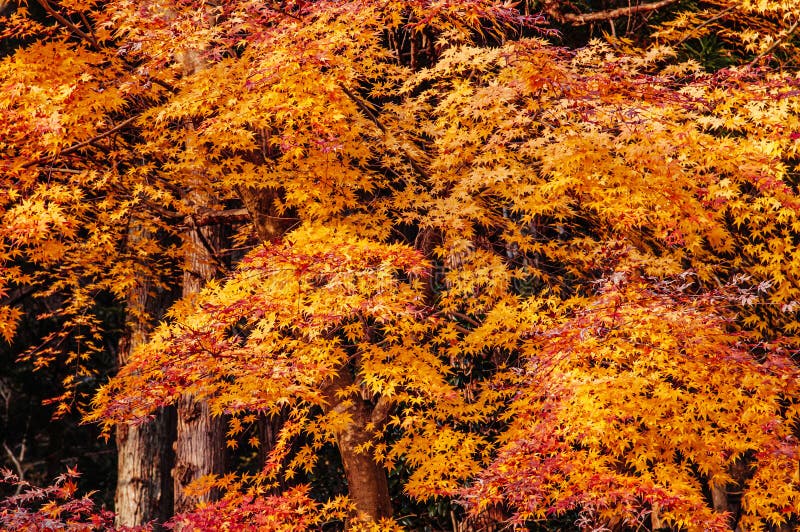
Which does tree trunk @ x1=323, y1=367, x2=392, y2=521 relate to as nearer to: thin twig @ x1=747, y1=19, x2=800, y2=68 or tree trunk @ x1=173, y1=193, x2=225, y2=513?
tree trunk @ x1=173, y1=193, x2=225, y2=513

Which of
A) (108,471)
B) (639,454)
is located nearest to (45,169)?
(639,454)

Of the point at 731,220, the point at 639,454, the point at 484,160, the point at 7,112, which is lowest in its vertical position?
the point at 639,454

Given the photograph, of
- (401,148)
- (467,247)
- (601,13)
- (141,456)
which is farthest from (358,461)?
(601,13)

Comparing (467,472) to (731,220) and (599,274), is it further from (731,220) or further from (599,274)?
(731,220)

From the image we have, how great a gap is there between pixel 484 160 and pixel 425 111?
119 cm

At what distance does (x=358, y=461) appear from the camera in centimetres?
711

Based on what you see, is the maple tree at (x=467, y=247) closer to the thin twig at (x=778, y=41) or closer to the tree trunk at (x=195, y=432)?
the thin twig at (x=778, y=41)

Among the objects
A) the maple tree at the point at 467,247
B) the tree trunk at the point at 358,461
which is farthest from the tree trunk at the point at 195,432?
the tree trunk at the point at 358,461

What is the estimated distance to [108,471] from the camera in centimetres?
1380

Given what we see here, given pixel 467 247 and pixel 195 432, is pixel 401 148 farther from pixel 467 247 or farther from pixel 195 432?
pixel 195 432

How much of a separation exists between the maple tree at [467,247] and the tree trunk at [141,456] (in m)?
1.65

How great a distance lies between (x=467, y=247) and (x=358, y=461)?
218 cm

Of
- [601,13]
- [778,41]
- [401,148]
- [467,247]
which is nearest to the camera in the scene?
[467,247]

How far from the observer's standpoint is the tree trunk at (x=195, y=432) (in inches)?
329
